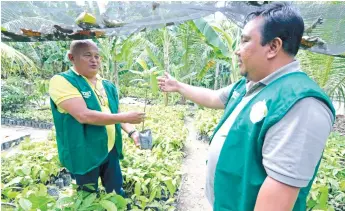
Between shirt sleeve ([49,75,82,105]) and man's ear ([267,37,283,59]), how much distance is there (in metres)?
1.33

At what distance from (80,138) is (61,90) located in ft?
1.20

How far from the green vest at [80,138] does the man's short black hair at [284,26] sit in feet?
4.49

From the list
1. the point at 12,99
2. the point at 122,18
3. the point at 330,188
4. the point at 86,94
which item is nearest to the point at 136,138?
the point at 86,94

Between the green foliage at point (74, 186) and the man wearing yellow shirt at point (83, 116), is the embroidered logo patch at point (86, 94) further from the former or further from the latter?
the green foliage at point (74, 186)

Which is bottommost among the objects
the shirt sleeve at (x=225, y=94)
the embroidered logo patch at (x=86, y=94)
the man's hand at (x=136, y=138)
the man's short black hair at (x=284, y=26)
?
the man's hand at (x=136, y=138)

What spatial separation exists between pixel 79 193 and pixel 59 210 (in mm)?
186

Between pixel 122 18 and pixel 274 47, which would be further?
pixel 122 18

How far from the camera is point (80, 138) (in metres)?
1.97

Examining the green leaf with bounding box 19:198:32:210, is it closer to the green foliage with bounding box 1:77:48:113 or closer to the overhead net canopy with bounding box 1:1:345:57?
the overhead net canopy with bounding box 1:1:345:57

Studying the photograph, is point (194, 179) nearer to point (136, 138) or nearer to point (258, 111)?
point (136, 138)

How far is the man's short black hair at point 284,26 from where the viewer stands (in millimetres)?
1021

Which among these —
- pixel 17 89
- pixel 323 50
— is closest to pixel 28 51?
pixel 17 89

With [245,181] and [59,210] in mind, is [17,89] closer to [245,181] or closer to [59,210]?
[59,210]

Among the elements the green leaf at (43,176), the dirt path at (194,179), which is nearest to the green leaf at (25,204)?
the green leaf at (43,176)
